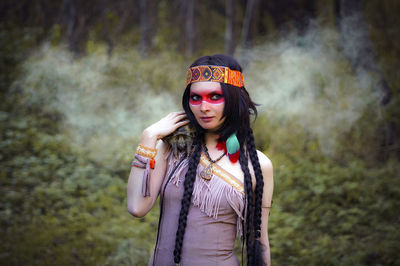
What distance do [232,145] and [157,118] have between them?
16.2ft

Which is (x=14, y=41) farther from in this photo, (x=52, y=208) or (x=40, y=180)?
(x=52, y=208)

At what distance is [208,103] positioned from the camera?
6.41 feet

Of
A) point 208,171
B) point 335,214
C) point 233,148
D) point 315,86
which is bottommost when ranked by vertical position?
point 335,214

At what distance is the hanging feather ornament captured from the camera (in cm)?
201

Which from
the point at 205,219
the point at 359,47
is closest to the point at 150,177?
the point at 205,219

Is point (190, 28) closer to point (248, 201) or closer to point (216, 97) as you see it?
point (216, 97)

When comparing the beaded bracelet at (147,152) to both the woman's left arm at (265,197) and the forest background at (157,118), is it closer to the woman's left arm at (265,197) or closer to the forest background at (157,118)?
the woman's left arm at (265,197)

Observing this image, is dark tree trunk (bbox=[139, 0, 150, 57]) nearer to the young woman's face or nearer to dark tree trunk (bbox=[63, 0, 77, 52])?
dark tree trunk (bbox=[63, 0, 77, 52])

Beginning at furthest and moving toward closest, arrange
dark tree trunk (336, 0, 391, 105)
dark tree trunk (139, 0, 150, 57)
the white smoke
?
1. dark tree trunk (139, 0, 150, 57)
2. dark tree trunk (336, 0, 391, 105)
3. the white smoke

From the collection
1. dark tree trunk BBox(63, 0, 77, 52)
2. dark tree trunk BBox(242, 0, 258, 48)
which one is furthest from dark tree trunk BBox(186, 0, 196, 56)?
dark tree trunk BBox(63, 0, 77, 52)

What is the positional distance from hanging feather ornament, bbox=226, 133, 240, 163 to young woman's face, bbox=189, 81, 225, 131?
12 centimetres

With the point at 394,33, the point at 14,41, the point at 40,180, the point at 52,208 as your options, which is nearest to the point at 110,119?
the point at 40,180

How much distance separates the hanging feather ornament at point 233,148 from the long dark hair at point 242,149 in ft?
0.09

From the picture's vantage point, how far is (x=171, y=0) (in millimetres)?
15391
